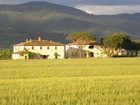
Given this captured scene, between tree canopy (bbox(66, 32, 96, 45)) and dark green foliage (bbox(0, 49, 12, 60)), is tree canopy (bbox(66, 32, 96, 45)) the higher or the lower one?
the higher one

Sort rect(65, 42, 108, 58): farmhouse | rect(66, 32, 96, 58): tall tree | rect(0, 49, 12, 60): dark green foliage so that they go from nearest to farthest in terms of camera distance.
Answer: rect(0, 49, 12, 60): dark green foliage
rect(66, 32, 96, 58): tall tree
rect(65, 42, 108, 58): farmhouse

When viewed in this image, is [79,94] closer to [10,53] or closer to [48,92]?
[48,92]

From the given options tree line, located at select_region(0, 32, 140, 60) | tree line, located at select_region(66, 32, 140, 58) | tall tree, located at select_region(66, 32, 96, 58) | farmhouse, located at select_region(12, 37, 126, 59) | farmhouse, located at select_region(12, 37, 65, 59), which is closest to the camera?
farmhouse, located at select_region(12, 37, 126, 59)

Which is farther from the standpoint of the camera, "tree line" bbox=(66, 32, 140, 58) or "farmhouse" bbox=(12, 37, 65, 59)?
"farmhouse" bbox=(12, 37, 65, 59)

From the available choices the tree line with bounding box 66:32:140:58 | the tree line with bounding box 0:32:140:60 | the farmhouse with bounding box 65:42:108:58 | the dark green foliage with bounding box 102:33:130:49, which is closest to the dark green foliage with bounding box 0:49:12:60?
the tree line with bounding box 0:32:140:60

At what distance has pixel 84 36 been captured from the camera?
170m

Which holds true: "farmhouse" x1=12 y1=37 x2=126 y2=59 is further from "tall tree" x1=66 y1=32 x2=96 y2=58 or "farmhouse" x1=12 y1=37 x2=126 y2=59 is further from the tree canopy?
the tree canopy

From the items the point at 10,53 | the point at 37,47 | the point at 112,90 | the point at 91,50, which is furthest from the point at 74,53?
the point at 112,90

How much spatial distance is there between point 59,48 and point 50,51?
3.28 metres

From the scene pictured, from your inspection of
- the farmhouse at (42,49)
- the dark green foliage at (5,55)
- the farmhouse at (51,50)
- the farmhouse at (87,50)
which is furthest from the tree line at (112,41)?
the dark green foliage at (5,55)

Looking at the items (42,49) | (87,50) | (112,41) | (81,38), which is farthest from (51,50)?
(112,41)

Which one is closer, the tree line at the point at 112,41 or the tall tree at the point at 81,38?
the tree line at the point at 112,41

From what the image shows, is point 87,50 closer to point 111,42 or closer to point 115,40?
point 111,42

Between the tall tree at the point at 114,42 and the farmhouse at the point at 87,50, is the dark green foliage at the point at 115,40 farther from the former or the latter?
the farmhouse at the point at 87,50
